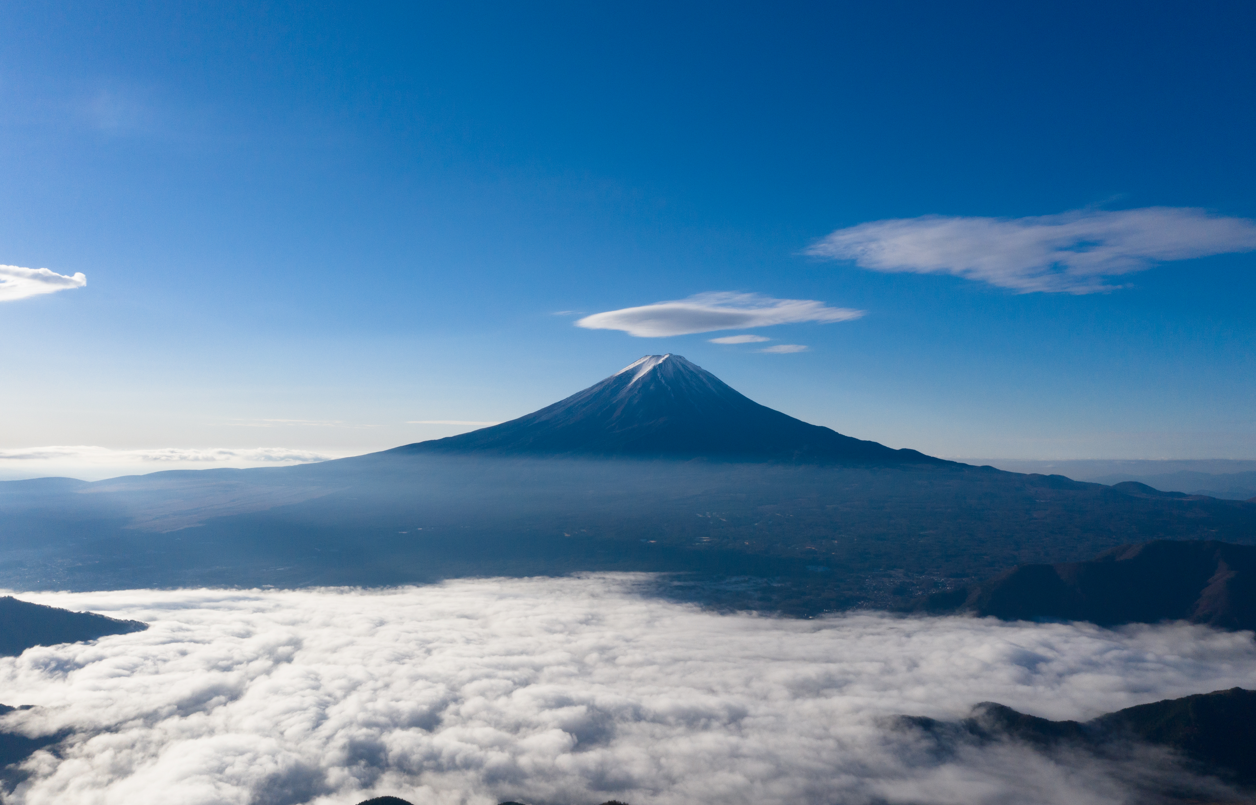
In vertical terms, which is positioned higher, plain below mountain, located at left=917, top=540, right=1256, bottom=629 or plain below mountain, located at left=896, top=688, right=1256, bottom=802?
plain below mountain, located at left=917, top=540, right=1256, bottom=629

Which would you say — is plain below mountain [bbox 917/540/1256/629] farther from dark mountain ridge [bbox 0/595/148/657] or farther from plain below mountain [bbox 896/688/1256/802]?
dark mountain ridge [bbox 0/595/148/657]

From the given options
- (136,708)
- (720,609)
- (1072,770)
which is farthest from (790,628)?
(136,708)

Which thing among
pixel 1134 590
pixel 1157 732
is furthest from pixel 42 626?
pixel 1134 590

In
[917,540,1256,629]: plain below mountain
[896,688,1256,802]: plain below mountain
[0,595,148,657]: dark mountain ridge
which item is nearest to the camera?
[896,688,1256,802]: plain below mountain

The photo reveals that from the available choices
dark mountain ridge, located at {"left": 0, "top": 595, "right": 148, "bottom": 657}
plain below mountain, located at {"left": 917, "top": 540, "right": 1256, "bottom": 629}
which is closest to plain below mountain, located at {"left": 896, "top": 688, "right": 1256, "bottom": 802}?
plain below mountain, located at {"left": 917, "top": 540, "right": 1256, "bottom": 629}

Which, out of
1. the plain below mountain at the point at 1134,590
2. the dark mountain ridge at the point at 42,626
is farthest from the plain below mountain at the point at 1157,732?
the dark mountain ridge at the point at 42,626

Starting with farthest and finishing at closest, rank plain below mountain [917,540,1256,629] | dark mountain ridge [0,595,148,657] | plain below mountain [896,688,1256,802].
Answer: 1. plain below mountain [917,540,1256,629]
2. dark mountain ridge [0,595,148,657]
3. plain below mountain [896,688,1256,802]

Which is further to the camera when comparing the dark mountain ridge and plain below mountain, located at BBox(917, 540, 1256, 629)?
plain below mountain, located at BBox(917, 540, 1256, 629)
